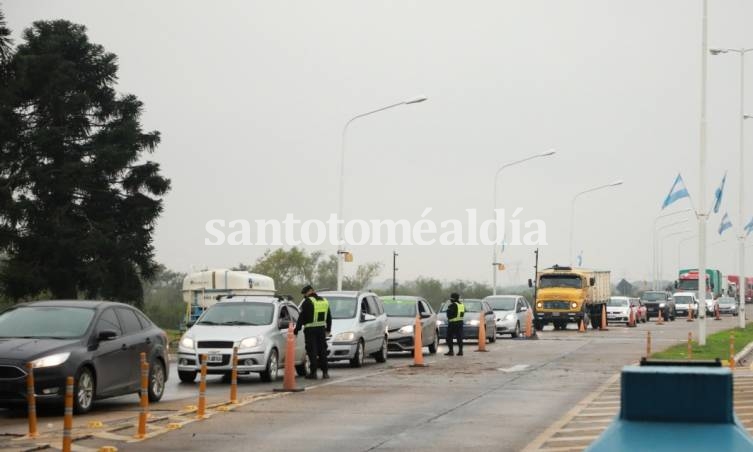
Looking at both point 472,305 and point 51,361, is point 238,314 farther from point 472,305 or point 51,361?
point 472,305

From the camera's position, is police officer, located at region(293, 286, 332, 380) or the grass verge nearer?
police officer, located at region(293, 286, 332, 380)

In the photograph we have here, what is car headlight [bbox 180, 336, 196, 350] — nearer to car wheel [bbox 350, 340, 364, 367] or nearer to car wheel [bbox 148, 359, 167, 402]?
car wheel [bbox 148, 359, 167, 402]

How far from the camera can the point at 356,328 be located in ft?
94.0

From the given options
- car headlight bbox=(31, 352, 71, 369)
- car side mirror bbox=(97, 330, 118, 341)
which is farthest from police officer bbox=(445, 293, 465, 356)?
car headlight bbox=(31, 352, 71, 369)

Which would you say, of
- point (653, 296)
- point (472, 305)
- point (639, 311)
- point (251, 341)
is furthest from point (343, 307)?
point (653, 296)

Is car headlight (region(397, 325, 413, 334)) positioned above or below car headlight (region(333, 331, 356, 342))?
above

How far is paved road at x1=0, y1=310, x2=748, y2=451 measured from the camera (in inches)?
561

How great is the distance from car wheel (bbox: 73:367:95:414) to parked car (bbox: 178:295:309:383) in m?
5.85

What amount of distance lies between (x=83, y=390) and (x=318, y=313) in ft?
24.5

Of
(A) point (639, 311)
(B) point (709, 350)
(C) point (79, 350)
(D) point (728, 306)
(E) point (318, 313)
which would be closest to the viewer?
(C) point (79, 350)

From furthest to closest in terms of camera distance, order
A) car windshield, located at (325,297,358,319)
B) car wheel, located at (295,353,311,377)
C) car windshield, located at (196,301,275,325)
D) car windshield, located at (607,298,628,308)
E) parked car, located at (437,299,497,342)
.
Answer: car windshield, located at (607,298,628,308), parked car, located at (437,299,497,342), car windshield, located at (325,297,358,319), car wheel, located at (295,353,311,377), car windshield, located at (196,301,275,325)

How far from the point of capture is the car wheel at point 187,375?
Answer: 2378 centimetres

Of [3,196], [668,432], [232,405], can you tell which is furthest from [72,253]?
[668,432]

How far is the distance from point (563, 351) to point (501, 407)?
18.1m
